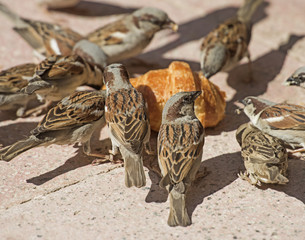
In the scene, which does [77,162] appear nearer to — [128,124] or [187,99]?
[128,124]

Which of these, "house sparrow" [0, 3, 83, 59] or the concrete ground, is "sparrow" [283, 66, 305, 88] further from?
"house sparrow" [0, 3, 83, 59]

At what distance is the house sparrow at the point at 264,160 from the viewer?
10.8ft

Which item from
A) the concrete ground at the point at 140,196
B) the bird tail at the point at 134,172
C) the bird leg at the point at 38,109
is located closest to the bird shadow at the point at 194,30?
the concrete ground at the point at 140,196

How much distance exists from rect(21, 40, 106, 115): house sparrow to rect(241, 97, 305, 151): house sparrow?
1.70m

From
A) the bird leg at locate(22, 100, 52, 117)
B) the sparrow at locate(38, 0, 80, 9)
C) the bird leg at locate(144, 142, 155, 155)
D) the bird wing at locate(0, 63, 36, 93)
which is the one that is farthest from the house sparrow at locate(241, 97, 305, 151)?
the sparrow at locate(38, 0, 80, 9)

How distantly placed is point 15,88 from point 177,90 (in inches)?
63.4

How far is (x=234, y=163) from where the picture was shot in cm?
378

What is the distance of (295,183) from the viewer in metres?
3.53

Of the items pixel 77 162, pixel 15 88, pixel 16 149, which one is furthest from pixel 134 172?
pixel 15 88

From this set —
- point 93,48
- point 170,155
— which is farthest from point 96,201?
point 93,48

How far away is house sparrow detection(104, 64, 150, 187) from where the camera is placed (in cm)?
332

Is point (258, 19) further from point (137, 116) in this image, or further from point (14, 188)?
point (14, 188)

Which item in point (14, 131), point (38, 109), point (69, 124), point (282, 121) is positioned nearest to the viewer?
point (69, 124)

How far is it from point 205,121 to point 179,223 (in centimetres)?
134
